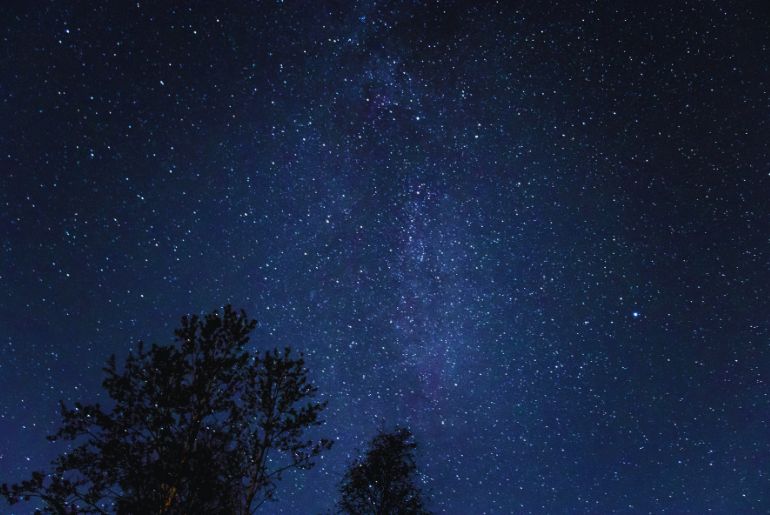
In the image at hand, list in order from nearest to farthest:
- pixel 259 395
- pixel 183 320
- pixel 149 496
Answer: pixel 149 496 < pixel 183 320 < pixel 259 395

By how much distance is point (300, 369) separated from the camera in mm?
12297

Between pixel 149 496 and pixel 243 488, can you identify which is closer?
pixel 149 496

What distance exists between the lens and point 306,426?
467 inches

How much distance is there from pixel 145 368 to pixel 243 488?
11.4 ft

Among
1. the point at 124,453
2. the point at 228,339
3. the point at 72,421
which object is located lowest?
the point at 124,453

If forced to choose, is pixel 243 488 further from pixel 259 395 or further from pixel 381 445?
pixel 381 445

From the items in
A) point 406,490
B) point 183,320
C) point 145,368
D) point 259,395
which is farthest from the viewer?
point 406,490

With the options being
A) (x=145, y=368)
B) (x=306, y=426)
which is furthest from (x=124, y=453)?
(x=306, y=426)

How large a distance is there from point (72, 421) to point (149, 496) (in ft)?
6.86

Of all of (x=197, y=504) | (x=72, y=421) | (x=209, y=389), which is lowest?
(x=197, y=504)

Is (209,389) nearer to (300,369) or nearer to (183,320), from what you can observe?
(183,320)

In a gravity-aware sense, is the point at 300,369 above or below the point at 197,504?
above

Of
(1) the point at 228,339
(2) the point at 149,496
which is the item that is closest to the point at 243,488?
(2) the point at 149,496

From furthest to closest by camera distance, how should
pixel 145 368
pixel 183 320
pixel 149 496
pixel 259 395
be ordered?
pixel 259 395, pixel 183 320, pixel 145 368, pixel 149 496
